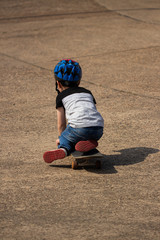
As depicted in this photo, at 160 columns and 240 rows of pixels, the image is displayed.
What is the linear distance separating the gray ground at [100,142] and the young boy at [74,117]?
234 mm

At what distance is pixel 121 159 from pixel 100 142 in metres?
0.50

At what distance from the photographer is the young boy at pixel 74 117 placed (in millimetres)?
4316

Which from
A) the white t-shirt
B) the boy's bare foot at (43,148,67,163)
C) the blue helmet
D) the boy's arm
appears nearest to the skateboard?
the boy's bare foot at (43,148,67,163)

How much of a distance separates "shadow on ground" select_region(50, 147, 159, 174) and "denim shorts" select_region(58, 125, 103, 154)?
23 cm

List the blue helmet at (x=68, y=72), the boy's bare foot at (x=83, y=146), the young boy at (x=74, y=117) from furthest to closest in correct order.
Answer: the blue helmet at (x=68, y=72) → the young boy at (x=74, y=117) → the boy's bare foot at (x=83, y=146)

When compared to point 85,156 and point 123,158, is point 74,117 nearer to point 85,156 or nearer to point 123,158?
point 85,156

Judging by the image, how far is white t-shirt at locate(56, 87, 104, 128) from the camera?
433 cm

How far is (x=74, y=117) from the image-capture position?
4.37 meters

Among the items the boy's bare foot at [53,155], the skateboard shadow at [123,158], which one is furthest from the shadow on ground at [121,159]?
the boy's bare foot at [53,155]

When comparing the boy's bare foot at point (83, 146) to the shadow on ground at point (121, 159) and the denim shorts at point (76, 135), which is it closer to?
the denim shorts at point (76, 135)

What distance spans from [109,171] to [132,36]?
677cm

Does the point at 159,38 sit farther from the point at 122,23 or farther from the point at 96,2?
the point at 96,2

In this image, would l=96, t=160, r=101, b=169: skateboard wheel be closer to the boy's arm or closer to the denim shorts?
the denim shorts

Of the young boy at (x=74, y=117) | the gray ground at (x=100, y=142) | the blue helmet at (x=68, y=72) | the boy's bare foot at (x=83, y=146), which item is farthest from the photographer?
the blue helmet at (x=68, y=72)
